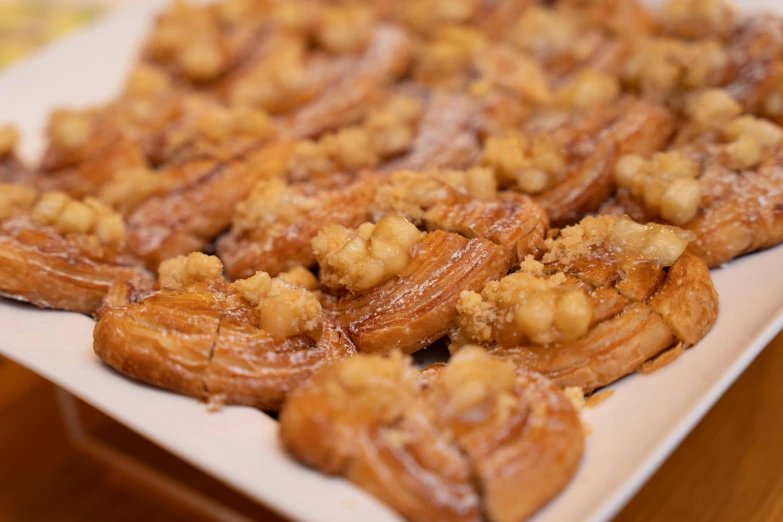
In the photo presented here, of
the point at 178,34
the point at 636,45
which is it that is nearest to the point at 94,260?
the point at 178,34

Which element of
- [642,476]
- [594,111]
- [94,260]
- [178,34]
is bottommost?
[642,476]

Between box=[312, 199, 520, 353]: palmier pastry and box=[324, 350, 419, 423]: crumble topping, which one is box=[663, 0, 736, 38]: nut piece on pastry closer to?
box=[312, 199, 520, 353]: palmier pastry

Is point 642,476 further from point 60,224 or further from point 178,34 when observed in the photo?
point 178,34

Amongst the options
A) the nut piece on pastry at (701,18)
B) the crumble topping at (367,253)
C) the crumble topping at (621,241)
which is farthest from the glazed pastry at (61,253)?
the nut piece on pastry at (701,18)

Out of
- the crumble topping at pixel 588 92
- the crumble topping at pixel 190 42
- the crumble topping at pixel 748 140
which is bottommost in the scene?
the crumble topping at pixel 748 140

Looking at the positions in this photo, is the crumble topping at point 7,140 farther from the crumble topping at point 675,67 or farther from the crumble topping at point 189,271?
the crumble topping at point 675,67
